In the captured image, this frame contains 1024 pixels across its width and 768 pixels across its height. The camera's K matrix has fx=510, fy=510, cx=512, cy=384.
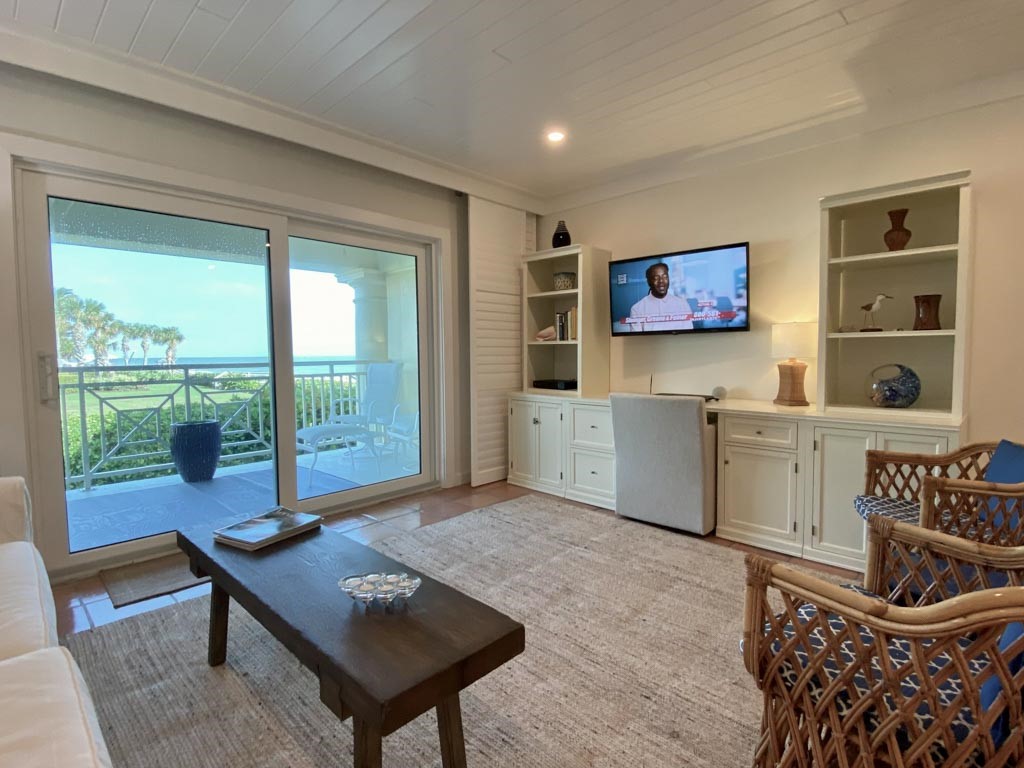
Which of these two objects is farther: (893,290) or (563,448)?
(563,448)

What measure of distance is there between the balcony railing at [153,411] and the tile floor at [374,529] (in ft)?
1.94

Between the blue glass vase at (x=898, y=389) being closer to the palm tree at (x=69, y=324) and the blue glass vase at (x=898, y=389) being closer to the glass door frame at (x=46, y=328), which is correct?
the glass door frame at (x=46, y=328)

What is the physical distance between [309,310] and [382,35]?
183cm

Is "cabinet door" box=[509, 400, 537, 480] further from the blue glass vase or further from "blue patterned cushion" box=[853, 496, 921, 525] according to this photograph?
"blue patterned cushion" box=[853, 496, 921, 525]

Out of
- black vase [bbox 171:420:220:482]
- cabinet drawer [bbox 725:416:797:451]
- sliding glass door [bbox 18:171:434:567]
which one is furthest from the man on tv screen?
black vase [bbox 171:420:220:482]

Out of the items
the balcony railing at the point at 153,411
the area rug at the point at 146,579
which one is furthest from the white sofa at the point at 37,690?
the balcony railing at the point at 153,411

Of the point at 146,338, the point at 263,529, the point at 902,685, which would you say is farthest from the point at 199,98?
the point at 902,685

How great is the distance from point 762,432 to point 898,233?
4.11ft

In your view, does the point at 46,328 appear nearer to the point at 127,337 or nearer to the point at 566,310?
the point at 127,337

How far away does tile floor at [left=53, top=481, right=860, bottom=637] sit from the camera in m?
2.21

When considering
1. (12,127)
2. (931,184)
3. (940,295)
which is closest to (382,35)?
(12,127)

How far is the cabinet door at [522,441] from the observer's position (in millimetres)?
4180

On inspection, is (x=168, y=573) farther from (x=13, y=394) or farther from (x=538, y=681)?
(x=538, y=681)

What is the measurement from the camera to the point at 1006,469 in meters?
1.74
